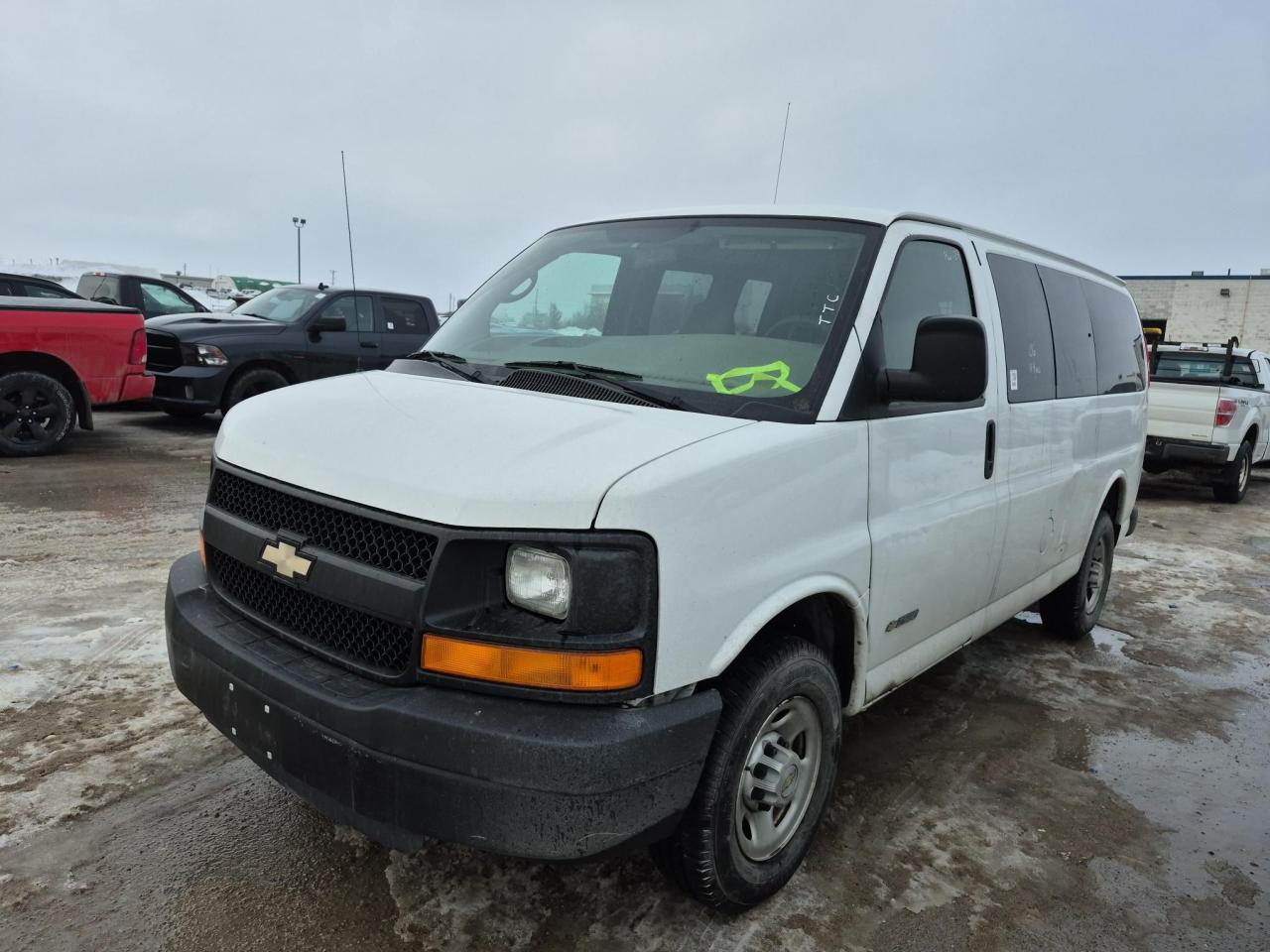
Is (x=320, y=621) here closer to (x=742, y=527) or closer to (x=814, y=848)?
(x=742, y=527)

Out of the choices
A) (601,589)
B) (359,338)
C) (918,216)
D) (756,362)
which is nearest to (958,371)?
(756,362)

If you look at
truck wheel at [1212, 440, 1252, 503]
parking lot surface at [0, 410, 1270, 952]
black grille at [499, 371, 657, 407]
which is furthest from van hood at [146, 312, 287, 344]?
truck wheel at [1212, 440, 1252, 503]

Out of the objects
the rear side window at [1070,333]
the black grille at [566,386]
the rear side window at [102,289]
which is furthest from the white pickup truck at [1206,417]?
the rear side window at [102,289]

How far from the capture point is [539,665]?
2068 millimetres

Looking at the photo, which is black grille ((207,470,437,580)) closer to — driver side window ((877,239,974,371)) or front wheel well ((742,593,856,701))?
front wheel well ((742,593,856,701))

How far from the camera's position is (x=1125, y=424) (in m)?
5.28

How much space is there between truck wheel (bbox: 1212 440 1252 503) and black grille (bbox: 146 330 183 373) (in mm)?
12169

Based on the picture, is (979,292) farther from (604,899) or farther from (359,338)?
(359,338)

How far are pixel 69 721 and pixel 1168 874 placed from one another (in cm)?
406

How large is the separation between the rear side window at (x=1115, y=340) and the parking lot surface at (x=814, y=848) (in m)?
1.59

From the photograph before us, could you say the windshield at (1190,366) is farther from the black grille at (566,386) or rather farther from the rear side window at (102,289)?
the rear side window at (102,289)

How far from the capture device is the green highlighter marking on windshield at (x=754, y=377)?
2689mm

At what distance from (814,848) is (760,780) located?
65cm

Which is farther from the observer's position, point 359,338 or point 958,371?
point 359,338
